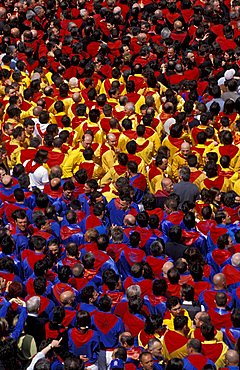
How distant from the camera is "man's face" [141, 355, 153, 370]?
13.0 m

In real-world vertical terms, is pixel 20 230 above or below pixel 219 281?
below

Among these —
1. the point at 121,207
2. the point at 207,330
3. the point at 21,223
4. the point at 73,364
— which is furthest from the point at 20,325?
the point at 121,207

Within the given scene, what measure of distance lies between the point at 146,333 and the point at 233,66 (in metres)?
10.0

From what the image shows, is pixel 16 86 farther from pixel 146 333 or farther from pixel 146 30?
pixel 146 333

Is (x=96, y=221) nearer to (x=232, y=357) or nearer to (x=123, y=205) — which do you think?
(x=123, y=205)

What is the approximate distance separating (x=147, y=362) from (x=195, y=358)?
2.18 feet

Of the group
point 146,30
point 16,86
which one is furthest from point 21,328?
point 146,30

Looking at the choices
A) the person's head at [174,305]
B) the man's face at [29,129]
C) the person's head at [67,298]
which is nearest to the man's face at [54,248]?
the person's head at [67,298]

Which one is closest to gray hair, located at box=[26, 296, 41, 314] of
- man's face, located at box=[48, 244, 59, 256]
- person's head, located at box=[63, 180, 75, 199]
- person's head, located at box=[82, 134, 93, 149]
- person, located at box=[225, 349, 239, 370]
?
man's face, located at box=[48, 244, 59, 256]

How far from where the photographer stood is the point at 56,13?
2691 cm

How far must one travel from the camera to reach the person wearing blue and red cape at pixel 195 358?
13070 millimetres

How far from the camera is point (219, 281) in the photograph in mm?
14742

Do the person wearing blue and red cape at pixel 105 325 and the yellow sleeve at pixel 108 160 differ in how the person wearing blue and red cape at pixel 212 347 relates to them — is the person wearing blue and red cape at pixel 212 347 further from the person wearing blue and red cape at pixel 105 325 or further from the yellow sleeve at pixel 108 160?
the yellow sleeve at pixel 108 160

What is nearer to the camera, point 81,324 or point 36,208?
point 81,324
